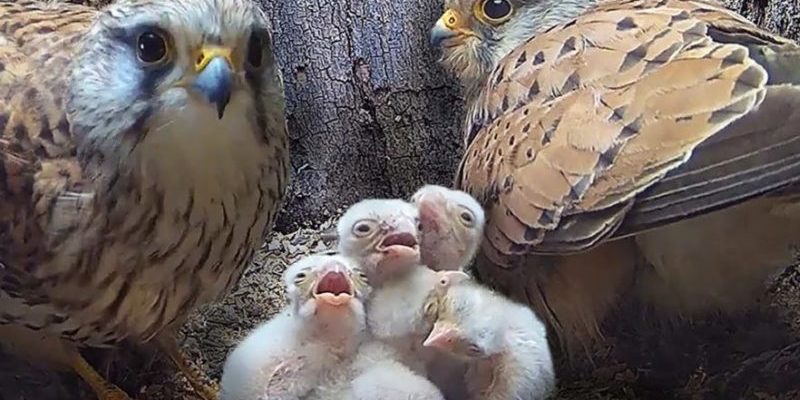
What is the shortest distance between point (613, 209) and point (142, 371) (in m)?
1.03

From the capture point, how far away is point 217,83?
167cm

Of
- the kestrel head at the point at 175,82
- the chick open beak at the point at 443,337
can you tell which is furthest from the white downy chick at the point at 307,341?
the kestrel head at the point at 175,82

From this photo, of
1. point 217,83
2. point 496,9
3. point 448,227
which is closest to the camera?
point 217,83

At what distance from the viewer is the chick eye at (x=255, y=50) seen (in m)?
1.79

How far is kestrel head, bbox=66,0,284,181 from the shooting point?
172 cm

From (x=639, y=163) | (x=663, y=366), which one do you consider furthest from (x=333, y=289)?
(x=663, y=366)

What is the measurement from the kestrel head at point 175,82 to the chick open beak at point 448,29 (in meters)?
0.79

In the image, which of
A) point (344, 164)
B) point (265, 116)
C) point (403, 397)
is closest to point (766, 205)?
point (403, 397)

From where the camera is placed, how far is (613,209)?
181 cm

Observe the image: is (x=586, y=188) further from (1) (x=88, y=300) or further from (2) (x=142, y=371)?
(2) (x=142, y=371)

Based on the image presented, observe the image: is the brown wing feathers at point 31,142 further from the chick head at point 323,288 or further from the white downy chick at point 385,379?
the white downy chick at point 385,379

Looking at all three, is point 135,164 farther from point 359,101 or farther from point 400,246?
point 359,101

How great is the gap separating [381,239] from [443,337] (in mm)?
215

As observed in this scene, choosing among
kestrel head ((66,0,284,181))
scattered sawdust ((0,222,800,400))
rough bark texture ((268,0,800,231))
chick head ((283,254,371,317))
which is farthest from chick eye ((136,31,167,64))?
rough bark texture ((268,0,800,231))
